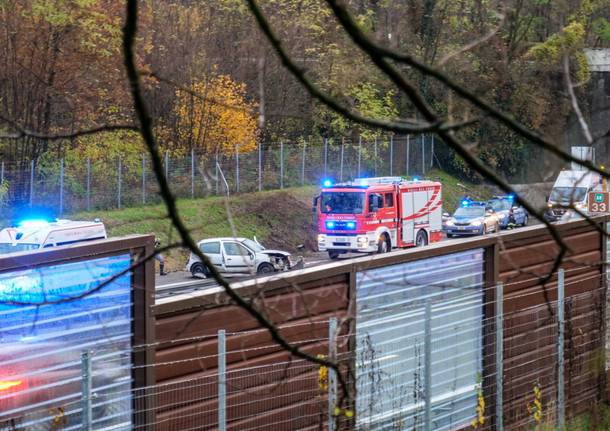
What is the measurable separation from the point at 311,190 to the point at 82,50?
40.4 ft

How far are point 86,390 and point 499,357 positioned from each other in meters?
4.51

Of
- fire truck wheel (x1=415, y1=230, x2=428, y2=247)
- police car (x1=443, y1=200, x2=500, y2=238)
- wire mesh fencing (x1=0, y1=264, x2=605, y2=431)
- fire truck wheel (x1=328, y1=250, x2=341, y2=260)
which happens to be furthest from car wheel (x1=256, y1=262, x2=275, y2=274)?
wire mesh fencing (x1=0, y1=264, x2=605, y2=431)

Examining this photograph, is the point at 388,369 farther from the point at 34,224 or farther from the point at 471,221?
the point at 471,221

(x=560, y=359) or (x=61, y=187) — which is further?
(x=61, y=187)

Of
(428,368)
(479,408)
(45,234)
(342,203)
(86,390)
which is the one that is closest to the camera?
(86,390)

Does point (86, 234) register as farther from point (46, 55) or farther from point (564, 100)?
point (564, 100)

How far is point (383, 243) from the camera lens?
1372 inches

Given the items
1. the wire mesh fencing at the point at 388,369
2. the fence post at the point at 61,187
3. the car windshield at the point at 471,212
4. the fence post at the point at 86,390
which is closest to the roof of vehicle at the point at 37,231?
the fence post at the point at 61,187

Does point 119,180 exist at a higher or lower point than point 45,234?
higher

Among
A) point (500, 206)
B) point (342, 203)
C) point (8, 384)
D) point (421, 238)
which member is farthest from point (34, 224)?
point (500, 206)

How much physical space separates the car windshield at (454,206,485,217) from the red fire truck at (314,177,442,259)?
3.94m

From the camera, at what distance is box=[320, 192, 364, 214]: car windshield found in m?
33.9

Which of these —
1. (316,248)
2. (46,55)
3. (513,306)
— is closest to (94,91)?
(46,55)

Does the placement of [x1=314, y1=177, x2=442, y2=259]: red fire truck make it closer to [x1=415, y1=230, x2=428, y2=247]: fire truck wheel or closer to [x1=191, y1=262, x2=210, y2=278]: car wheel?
[x1=415, y1=230, x2=428, y2=247]: fire truck wheel
